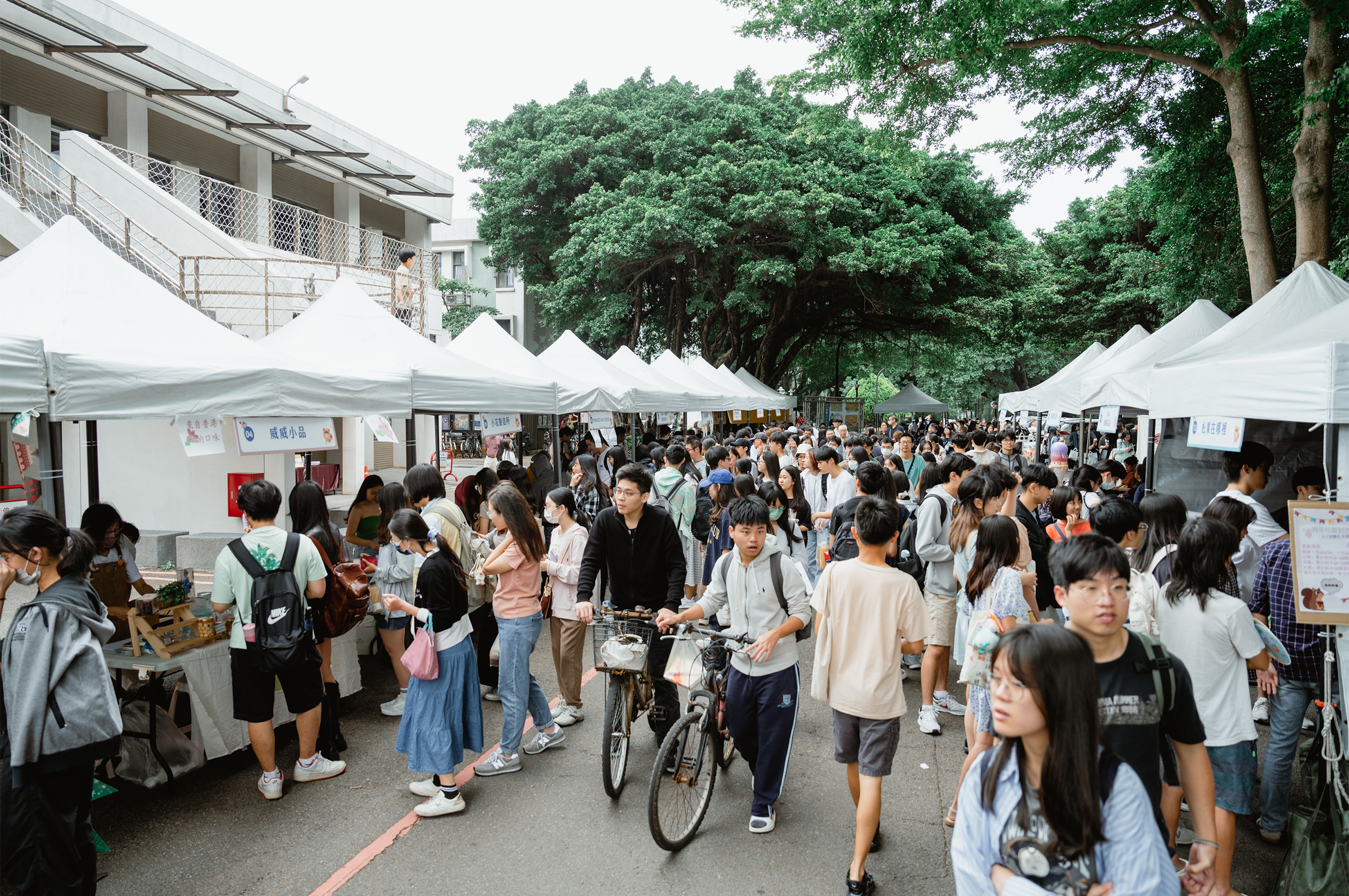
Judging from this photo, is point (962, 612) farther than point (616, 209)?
No

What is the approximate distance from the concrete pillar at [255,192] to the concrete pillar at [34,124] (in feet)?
10.2

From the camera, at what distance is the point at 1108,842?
1.73m

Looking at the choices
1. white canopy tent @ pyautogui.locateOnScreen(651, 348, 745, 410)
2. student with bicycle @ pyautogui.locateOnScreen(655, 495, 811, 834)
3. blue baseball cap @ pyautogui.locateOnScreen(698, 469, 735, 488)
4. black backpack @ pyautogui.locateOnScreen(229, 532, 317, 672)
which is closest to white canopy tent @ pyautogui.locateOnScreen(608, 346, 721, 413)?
white canopy tent @ pyautogui.locateOnScreen(651, 348, 745, 410)

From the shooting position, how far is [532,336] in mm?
31359

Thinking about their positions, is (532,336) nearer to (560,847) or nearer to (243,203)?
(243,203)

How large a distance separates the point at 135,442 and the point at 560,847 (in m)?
8.04

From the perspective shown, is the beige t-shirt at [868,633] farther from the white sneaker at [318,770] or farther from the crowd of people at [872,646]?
the white sneaker at [318,770]

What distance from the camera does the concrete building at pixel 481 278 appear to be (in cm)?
3111

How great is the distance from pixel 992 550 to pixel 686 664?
5.14ft

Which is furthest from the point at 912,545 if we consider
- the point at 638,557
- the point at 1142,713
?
the point at 1142,713

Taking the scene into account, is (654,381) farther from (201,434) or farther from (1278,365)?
(1278,365)

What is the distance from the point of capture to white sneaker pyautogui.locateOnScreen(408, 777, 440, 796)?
4.20 m

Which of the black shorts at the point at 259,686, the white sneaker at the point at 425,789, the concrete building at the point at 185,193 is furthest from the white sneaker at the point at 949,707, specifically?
the concrete building at the point at 185,193

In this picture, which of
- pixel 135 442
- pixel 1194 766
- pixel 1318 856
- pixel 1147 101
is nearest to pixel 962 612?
pixel 1318 856
